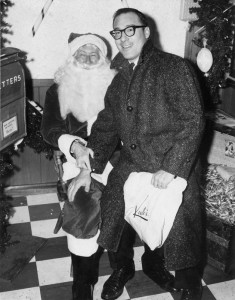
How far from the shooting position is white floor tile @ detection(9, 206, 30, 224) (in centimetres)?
336

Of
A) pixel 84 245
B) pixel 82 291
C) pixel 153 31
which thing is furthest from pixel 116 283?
pixel 153 31

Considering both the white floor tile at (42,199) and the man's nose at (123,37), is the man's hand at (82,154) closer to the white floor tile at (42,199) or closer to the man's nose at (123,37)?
the man's nose at (123,37)

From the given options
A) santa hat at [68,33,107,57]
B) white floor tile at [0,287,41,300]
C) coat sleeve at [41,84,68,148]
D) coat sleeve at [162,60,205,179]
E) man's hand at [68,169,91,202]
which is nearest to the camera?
coat sleeve at [162,60,205,179]

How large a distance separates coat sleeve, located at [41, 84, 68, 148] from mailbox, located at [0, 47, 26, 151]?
165 millimetres

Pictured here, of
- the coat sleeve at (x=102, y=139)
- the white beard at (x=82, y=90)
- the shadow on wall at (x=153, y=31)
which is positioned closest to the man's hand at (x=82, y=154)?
the coat sleeve at (x=102, y=139)

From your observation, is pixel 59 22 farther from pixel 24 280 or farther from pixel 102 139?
pixel 24 280

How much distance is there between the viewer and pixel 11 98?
2.48 metres

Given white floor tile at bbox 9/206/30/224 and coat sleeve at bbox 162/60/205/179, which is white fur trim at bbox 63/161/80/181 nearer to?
coat sleeve at bbox 162/60/205/179

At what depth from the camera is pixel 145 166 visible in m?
2.18

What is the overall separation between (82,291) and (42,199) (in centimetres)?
156

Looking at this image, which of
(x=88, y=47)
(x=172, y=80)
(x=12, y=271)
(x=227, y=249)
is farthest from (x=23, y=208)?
(x=172, y=80)

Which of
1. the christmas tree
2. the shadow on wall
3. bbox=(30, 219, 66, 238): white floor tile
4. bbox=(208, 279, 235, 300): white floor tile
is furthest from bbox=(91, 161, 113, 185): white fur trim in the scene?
the shadow on wall

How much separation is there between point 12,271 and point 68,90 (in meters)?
1.37

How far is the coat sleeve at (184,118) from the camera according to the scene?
6.50 ft
